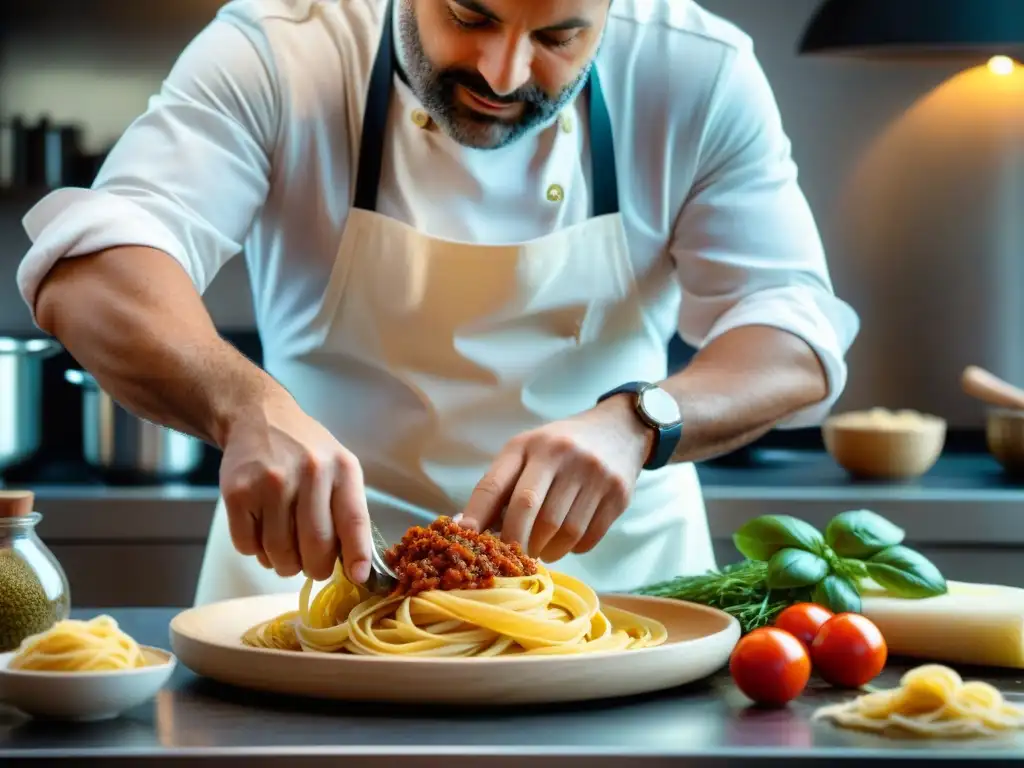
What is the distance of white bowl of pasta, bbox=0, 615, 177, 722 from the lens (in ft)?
3.77

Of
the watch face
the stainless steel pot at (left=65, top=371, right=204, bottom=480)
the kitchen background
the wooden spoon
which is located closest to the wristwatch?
the watch face

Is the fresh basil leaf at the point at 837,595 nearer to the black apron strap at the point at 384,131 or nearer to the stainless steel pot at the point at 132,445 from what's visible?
the black apron strap at the point at 384,131

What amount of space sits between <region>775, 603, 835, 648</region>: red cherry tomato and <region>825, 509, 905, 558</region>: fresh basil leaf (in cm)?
12

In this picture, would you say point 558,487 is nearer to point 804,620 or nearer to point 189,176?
point 804,620

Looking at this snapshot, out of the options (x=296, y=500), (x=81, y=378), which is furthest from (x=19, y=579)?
(x=81, y=378)

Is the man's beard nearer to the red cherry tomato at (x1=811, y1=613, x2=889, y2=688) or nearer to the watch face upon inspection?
the watch face

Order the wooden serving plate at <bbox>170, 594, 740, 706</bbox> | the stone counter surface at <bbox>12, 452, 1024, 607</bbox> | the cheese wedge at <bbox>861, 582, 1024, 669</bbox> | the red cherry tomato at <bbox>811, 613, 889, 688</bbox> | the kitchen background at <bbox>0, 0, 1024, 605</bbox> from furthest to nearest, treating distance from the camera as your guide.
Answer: the kitchen background at <bbox>0, 0, 1024, 605</bbox>, the stone counter surface at <bbox>12, 452, 1024, 607</bbox>, the cheese wedge at <bbox>861, 582, 1024, 669</bbox>, the red cherry tomato at <bbox>811, 613, 889, 688</bbox>, the wooden serving plate at <bbox>170, 594, 740, 706</bbox>

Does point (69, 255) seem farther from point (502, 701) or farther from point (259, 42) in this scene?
point (502, 701)

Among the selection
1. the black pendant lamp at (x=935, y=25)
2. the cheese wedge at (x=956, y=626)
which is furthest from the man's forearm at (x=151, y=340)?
the black pendant lamp at (x=935, y=25)

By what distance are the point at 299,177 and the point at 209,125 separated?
0.16m

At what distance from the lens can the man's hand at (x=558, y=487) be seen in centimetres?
153

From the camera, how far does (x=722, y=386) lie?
76.2 inches

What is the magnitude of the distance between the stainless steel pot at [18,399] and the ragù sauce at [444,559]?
6.54 feet

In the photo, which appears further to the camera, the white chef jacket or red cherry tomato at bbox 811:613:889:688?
the white chef jacket
